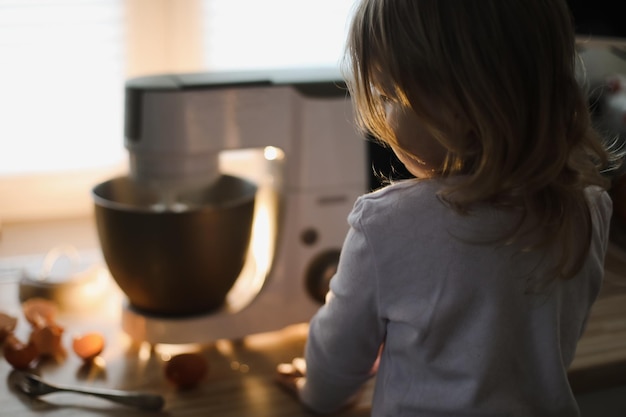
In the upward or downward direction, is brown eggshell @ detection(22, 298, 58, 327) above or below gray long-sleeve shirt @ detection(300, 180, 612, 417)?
below

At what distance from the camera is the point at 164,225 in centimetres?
104

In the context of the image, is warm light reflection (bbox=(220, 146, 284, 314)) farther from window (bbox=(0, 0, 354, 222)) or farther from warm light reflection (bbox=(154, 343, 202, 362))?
window (bbox=(0, 0, 354, 222))

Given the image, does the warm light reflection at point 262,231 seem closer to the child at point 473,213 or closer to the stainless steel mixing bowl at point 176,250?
the stainless steel mixing bowl at point 176,250

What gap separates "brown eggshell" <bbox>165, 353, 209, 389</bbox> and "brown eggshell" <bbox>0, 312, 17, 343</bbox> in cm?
23

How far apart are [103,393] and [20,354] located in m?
0.14

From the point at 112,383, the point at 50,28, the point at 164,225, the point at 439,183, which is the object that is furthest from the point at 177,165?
the point at 50,28

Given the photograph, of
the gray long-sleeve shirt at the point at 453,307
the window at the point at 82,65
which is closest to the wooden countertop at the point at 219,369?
the gray long-sleeve shirt at the point at 453,307

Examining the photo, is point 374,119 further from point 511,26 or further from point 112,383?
point 112,383

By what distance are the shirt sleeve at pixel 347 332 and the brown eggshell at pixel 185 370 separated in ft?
0.43

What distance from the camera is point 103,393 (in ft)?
3.21

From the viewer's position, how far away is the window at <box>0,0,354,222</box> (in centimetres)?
158

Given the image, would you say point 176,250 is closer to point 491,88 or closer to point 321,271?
point 321,271

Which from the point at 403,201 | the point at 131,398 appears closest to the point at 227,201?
the point at 131,398

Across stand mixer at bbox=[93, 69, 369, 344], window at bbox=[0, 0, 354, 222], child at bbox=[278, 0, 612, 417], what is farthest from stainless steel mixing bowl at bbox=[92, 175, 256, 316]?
window at bbox=[0, 0, 354, 222]
